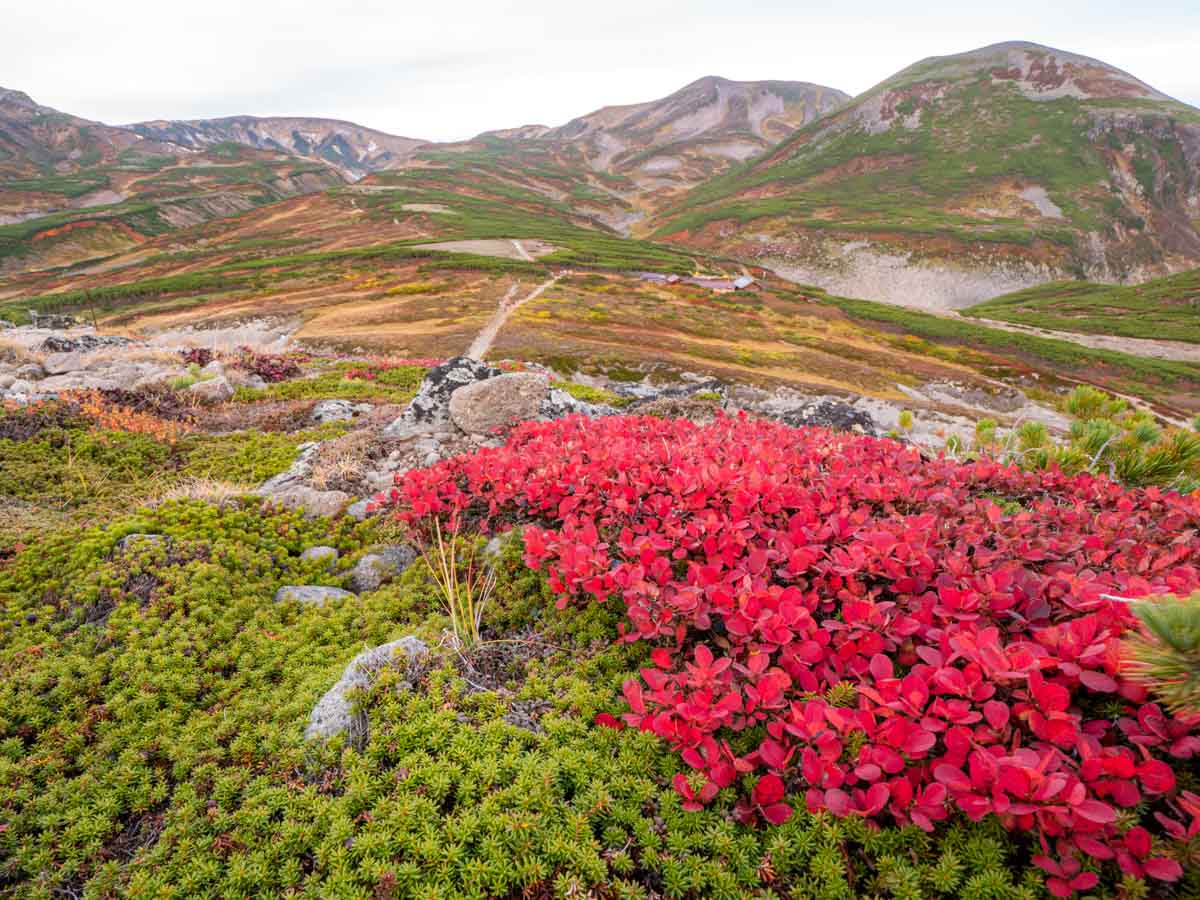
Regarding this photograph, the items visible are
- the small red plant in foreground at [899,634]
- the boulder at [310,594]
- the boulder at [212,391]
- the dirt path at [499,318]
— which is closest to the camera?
the small red plant in foreground at [899,634]

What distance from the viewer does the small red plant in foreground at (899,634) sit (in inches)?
85.1

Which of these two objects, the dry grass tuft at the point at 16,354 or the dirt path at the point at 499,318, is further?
the dirt path at the point at 499,318

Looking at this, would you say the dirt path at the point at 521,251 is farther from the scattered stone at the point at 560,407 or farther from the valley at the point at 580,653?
the valley at the point at 580,653

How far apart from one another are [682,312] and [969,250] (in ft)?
243

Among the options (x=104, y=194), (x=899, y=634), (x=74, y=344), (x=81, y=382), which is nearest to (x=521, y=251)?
(x=74, y=344)

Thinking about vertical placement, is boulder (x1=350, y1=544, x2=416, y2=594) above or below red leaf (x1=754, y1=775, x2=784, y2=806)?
below

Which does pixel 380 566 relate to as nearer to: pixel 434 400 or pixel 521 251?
pixel 434 400

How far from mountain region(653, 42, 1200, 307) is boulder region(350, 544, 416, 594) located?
102 meters

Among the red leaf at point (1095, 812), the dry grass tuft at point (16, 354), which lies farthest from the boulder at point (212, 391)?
the red leaf at point (1095, 812)

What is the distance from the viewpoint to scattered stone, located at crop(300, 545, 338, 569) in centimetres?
600

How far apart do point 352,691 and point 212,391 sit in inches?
550

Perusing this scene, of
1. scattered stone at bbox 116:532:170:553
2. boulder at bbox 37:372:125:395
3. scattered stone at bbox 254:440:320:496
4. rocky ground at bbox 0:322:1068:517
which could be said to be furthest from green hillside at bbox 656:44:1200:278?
scattered stone at bbox 116:532:170:553

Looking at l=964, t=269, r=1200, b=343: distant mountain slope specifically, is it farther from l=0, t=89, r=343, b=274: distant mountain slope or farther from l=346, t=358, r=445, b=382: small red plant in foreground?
l=0, t=89, r=343, b=274: distant mountain slope

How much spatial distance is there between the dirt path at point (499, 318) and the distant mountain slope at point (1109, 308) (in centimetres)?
6208
